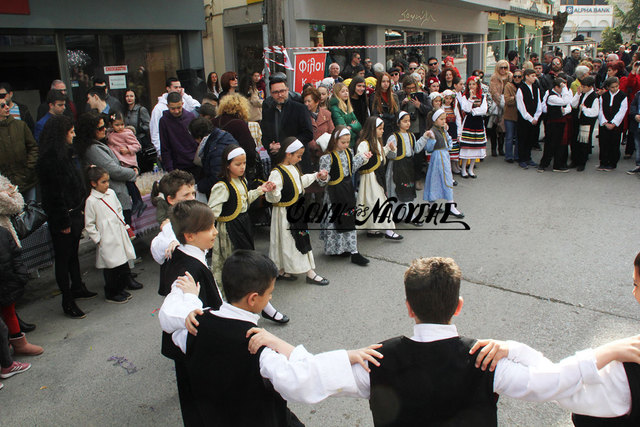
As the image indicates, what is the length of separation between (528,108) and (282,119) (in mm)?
5269

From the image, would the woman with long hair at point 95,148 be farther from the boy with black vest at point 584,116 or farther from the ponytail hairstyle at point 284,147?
the boy with black vest at point 584,116

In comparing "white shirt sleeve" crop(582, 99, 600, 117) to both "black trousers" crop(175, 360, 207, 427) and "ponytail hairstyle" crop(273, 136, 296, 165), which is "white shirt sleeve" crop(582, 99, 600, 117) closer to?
"ponytail hairstyle" crop(273, 136, 296, 165)

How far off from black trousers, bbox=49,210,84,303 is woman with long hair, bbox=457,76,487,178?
6.53m

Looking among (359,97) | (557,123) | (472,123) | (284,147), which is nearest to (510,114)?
(557,123)

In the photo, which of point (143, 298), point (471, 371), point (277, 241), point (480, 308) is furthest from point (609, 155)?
point (471, 371)

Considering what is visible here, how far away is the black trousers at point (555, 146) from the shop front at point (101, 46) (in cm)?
698

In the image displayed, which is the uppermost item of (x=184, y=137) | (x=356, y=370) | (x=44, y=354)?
(x=184, y=137)

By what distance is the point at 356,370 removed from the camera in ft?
6.12

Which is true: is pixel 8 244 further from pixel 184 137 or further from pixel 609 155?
pixel 609 155

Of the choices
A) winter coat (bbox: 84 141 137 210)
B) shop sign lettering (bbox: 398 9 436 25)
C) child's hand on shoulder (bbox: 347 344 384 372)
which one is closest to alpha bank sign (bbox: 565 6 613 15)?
shop sign lettering (bbox: 398 9 436 25)

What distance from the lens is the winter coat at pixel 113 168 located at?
16.7ft

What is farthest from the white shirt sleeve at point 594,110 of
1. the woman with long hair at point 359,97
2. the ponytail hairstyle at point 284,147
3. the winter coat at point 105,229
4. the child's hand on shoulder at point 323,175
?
the winter coat at point 105,229

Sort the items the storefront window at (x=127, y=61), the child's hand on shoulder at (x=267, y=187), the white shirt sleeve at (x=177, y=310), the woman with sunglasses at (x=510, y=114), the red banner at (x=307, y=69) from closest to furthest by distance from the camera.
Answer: the white shirt sleeve at (x=177, y=310) → the child's hand on shoulder at (x=267, y=187) → the red banner at (x=307, y=69) → the storefront window at (x=127, y=61) → the woman with sunglasses at (x=510, y=114)

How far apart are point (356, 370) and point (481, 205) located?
20.3 ft
